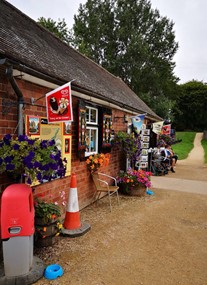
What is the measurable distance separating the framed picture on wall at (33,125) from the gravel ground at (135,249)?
1895 mm

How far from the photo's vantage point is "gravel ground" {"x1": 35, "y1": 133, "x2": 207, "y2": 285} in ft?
9.80

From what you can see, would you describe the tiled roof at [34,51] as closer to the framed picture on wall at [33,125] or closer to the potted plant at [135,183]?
the framed picture on wall at [33,125]

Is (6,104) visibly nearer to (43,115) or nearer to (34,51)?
(43,115)

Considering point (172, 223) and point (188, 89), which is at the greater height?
point (188, 89)

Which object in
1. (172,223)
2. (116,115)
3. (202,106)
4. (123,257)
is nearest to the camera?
(123,257)

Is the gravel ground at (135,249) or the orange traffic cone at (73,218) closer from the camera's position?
the gravel ground at (135,249)

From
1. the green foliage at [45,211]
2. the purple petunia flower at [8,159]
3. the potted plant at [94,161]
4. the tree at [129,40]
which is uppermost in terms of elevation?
the tree at [129,40]

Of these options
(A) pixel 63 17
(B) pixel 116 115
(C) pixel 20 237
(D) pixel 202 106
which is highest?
(A) pixel 63 17

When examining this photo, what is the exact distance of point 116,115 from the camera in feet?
25.5

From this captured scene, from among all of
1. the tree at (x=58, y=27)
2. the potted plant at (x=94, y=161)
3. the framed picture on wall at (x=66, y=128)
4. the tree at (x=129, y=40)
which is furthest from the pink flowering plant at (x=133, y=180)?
the tree at (x=58, y=27)

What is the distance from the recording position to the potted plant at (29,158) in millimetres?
2719

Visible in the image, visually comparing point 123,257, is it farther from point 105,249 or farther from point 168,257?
point 168,257

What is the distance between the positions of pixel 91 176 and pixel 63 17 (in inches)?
938

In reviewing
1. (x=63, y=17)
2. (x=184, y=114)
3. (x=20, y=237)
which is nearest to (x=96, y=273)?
(x=20, y=237)
